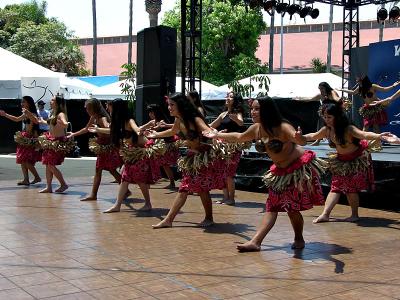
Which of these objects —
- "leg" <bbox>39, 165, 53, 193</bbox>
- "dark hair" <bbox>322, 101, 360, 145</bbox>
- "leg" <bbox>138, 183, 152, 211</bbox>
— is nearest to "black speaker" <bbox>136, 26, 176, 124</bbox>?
"leg" <bbox>39, 165, 53, 193</bbox>

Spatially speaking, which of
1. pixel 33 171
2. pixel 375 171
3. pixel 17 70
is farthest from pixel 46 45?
pixel 375 171

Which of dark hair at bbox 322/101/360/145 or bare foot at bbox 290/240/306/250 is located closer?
bare foot at bbox 290/240/306/250

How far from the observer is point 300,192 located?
16.9ft

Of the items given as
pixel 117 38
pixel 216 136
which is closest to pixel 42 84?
pixel 216 136

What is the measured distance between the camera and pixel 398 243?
5793 millimetres

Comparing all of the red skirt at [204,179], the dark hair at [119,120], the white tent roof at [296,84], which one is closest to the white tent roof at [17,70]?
the white tent roof at [296,84]

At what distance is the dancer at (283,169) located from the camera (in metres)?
5.13

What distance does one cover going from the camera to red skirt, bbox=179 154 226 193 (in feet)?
20.7

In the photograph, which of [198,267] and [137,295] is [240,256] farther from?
[137,295]

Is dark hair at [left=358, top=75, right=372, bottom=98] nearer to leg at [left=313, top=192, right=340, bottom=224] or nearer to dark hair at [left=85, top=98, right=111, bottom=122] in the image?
leg at [left=313, top=192, right=340, bottom=224]

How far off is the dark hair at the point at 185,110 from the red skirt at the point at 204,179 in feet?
1.50

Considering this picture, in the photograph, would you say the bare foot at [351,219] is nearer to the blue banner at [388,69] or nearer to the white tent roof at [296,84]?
the blue banner at [388,69]

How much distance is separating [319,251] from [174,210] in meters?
1.72

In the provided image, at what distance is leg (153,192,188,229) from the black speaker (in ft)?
16.1
